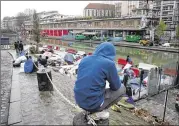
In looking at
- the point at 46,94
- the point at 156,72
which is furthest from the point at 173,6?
the point at 46,94

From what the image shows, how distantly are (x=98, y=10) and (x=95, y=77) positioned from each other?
371 ft

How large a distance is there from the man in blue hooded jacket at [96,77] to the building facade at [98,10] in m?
109

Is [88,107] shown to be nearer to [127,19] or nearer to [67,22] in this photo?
[127,19]

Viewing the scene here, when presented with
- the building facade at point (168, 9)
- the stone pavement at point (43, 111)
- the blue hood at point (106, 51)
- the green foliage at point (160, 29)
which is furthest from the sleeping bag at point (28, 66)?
the building facade at point (168, 9)

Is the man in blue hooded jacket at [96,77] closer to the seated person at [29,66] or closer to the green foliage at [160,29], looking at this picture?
the seated person at [29,66]

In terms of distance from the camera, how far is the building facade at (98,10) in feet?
361

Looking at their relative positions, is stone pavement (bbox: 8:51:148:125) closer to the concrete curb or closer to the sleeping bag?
the concrete curb

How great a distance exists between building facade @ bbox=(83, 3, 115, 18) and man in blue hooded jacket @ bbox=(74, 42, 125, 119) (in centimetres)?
10911

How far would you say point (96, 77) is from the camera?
10.9 feet

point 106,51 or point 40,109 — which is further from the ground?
point 106,51

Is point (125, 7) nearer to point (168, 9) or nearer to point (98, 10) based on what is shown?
point (98, 10)

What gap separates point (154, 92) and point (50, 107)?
23.8 ft

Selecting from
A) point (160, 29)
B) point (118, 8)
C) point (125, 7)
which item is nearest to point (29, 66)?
point (160, 29)

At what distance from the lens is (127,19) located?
53.2 m
